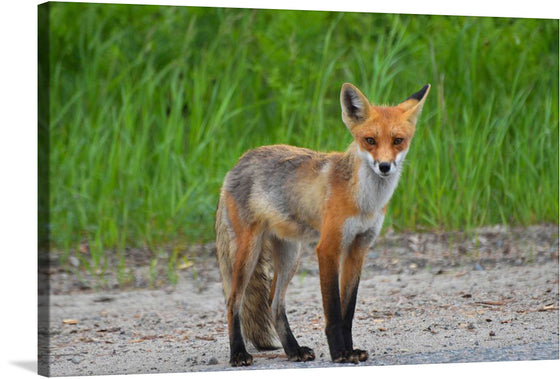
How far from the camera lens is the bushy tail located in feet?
20.7

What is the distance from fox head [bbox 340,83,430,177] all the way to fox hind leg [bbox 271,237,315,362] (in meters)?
0.94

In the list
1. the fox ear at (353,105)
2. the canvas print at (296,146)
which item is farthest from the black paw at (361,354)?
the fox ear at (353,105)

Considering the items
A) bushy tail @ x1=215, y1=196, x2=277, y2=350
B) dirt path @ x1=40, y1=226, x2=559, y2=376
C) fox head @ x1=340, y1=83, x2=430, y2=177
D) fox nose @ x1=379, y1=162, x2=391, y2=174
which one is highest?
fox head @ x1=340, y1=83, x2=430, y2=177

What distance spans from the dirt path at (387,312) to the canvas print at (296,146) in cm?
3

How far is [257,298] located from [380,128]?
5.27ft

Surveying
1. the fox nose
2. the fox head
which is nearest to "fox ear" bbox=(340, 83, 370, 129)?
the fox head

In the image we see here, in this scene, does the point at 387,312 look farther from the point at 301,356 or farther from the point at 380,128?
the point at 380,128

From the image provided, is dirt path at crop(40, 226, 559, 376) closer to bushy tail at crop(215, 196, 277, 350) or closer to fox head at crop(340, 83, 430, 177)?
bushy tail at crop(215, 196, 277, 350)

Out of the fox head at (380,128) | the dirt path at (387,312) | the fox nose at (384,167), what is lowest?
the dirt path at (387,312)

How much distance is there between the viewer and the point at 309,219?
19.8ft

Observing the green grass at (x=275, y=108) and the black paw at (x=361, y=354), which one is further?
the green grass at (x=275, y=108)

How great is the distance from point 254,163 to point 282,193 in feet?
1.14

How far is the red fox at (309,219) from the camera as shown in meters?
5.80

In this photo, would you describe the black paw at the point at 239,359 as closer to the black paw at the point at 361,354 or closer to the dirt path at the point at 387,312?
the dirt path at the point at 387,312
